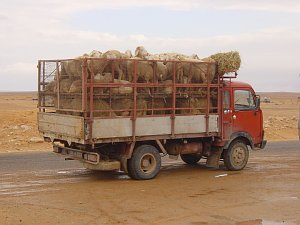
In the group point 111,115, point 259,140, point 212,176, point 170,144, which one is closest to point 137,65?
point 111,115

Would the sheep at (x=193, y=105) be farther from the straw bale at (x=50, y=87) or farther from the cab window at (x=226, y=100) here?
the straw bale at (x=50, y=87)

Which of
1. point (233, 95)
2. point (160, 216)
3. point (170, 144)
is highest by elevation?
point (233, 95)

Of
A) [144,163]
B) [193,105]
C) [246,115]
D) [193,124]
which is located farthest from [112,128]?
[246,115]

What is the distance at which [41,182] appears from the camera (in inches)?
515

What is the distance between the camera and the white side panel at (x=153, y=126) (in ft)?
43.3

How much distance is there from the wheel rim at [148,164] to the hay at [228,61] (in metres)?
3.16

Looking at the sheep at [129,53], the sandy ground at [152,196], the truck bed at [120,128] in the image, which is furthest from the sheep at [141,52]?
the sandy ground at [152,196]

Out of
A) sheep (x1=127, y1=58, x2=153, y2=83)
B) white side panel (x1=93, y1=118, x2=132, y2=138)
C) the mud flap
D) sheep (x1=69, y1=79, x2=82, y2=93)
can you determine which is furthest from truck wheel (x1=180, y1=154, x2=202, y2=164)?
sheep (x1=69, y1=79, x2=82, y2=93)

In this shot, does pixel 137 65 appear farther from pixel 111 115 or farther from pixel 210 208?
pixel 210 208

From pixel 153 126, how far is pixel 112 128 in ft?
3.98

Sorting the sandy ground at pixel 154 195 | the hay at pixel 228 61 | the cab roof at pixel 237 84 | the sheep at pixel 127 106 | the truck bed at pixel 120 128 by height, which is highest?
the hay at pixel 228 61

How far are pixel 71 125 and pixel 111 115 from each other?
98 centimetres

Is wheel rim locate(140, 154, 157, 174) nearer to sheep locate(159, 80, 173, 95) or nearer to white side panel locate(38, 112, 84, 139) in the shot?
sheep locate(159, 80, 173, 95)

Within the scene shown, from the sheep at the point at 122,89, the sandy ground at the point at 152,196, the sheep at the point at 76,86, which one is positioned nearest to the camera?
the sandy ground at the point at 152,196
